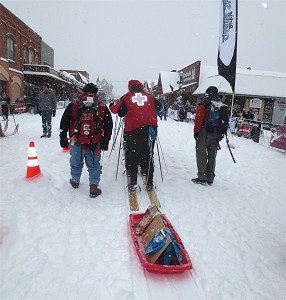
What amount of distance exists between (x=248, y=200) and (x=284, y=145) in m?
6.61

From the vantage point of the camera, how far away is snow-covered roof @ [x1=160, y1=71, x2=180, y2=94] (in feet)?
138

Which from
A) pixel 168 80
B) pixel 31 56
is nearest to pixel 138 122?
pixel 31 56

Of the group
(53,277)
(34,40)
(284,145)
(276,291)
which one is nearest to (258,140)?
(284,145)

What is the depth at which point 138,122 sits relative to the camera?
14.7ft

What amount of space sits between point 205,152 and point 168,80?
40204 mm

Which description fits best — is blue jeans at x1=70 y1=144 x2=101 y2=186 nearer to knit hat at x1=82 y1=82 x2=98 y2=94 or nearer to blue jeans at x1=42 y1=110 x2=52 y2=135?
knit hat at x1=82 y1=82 x2=98 y2=94

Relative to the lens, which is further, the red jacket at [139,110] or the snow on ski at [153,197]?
the red jacket at [139,110]

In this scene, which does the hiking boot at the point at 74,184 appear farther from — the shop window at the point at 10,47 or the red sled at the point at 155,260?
the shop window at the point at 10,47

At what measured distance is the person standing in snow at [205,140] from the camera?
5047mm

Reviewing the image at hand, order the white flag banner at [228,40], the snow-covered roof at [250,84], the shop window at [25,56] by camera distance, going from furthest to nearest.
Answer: the shop window at [25,56], the snow-covered roof at [250,84], the white flag banner at [228,40]

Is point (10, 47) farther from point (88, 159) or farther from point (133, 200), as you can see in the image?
point (133, 200)

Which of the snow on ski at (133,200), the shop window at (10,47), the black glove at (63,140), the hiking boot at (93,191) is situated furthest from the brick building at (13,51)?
the snow on ski at (133,200)

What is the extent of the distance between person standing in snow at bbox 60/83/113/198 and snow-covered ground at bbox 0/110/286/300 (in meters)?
0.54

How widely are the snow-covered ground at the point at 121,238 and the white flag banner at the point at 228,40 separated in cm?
436
